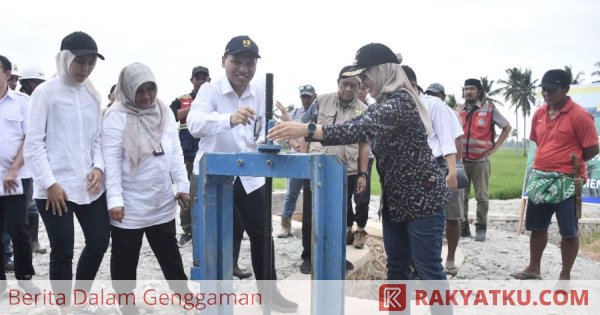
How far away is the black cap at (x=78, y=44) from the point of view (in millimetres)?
2984

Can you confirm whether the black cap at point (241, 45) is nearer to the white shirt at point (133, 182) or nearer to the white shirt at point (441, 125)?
the white shirt at point (133, 182)

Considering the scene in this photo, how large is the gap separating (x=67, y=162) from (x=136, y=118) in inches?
19.5

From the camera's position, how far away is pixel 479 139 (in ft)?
21.0

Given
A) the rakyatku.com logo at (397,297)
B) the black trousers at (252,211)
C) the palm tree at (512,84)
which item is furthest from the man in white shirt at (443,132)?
the palm tree at (512,84)

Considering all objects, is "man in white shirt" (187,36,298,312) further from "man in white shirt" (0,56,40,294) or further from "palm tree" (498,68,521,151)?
"palm tree" (498,68,521,151)

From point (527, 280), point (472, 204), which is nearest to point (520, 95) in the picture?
point (472, 204)

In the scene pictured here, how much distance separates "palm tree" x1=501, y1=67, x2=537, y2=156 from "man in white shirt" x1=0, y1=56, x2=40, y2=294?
63055 millimetres

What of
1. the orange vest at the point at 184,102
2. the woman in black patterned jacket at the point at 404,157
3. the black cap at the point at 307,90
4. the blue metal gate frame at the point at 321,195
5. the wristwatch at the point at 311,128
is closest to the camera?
the blue metal gate frame at the point at 321,195

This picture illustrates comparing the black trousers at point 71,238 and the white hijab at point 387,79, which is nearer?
the white hijab at point 387,79

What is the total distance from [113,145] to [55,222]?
0.58 metres

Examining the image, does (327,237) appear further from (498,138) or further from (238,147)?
(498,138)

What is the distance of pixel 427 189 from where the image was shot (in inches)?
110

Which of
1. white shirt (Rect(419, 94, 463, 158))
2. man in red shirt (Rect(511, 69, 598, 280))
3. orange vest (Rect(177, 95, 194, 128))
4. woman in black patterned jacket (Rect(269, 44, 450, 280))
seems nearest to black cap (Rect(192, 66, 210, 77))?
orange vest (Rect(177, 95, 194, 128))

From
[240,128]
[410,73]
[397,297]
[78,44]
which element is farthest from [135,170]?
[410,73]
